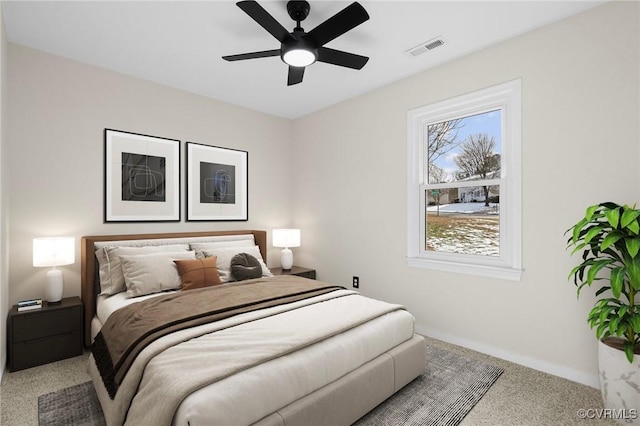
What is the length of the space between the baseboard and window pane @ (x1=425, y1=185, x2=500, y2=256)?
82 centimetres

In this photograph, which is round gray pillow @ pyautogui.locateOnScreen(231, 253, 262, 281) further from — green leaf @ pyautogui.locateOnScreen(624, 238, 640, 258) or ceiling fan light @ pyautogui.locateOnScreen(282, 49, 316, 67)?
green leaf @ pyautogui.locateOnScreen(624, 238, 640, 258)

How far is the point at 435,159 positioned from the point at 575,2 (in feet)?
5.16

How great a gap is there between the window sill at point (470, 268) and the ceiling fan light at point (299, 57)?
7.14 feet

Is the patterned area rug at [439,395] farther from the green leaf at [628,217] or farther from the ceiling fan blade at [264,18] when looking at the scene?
the ceiling fan blade at [264,18]

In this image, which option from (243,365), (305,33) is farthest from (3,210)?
(305,33)

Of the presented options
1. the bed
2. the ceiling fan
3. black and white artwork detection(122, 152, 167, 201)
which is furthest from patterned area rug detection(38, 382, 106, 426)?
the ceiling fan

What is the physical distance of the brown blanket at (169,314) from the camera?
72.6 inches

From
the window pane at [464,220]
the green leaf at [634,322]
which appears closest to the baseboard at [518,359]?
the green leaf at [634,322]

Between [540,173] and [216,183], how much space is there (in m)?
3.37

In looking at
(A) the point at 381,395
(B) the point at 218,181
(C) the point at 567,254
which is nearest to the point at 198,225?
(B) the point at 218,181

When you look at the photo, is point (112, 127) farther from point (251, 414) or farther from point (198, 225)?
point (251, 414)

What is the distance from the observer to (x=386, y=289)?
12.1ft

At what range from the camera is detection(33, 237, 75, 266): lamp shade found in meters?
2.66
